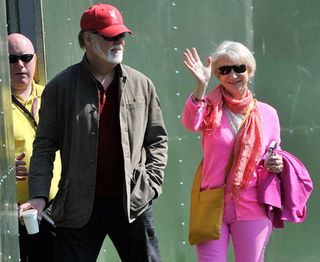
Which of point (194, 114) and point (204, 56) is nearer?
point (194, 114)

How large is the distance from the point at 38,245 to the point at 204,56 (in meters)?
1.72

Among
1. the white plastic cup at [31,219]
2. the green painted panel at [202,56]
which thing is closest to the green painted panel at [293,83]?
the green painted panel at [202,56]

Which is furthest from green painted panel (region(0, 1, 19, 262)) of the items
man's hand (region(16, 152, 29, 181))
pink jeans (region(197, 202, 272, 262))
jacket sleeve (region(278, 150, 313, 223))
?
jacket sleeve (region(278, 150, 313, 223))

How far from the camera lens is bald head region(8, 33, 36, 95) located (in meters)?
5.83

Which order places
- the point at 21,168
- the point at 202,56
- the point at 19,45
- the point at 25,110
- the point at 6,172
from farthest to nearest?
the point at 202,56 < the point at 19,45 < the point at 25,110 < the point at 21,168 < the point at 6,172

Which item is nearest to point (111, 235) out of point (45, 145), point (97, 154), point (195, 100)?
point (97, 154)

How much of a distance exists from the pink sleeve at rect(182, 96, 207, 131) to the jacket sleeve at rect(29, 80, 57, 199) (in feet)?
2.56

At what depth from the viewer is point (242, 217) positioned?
18.3ft

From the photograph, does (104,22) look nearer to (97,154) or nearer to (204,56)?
(97,154)

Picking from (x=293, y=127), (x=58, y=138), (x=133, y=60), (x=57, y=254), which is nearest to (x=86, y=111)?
(x=58, y=138)

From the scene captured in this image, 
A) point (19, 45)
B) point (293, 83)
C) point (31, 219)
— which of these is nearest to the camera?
point (31, 219)

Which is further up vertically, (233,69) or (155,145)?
(233,69)

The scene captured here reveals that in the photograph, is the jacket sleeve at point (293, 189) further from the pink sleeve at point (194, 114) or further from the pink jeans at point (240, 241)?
the pink sleeve at point (194, 114)

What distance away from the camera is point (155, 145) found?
5.39 meters
